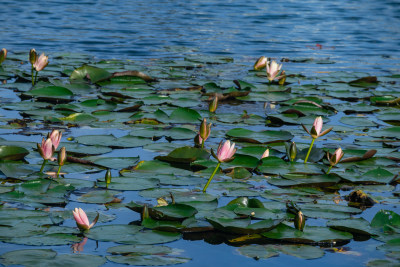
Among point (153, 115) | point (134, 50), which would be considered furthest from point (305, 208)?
point (134, 50)

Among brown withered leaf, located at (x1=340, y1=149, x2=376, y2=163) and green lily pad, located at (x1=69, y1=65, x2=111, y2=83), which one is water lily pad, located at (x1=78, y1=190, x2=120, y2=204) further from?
green lily pad, located at (x1=69, y1=65, x2=111, y2=83)

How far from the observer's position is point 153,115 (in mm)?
4559

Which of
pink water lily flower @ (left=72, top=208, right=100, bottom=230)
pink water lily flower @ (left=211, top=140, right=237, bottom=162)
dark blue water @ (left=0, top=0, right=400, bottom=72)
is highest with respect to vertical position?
pink water lily flower @ (left=211, top=140, right=237, bottom=162)

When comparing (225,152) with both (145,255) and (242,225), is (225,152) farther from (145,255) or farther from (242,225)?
(145,255)

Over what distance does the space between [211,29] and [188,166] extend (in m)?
7.68

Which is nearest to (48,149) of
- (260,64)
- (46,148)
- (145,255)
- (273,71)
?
(46,148)

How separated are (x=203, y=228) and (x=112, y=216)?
405 mm

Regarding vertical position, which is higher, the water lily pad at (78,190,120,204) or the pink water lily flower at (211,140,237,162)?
the pink water lily flower at (211,140,237,162)

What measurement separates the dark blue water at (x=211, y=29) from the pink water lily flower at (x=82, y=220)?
5437 mm

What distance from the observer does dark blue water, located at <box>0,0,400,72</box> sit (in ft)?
28.1

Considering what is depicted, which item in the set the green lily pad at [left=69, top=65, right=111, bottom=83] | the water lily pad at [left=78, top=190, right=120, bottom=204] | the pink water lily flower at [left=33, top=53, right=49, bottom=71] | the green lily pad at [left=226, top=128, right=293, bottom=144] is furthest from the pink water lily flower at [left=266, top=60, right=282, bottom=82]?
the water lily pad at [left=78, top=190, right=120, bottom=204]

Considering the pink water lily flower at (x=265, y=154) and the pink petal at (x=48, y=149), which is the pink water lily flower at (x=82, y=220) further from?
the pink water lily flower at (x=265, y=154)

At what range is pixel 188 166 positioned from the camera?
3.53 m

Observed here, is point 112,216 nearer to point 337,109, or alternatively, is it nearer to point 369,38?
point 337,109
